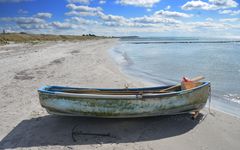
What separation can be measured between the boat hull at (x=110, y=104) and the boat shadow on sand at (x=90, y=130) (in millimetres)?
338

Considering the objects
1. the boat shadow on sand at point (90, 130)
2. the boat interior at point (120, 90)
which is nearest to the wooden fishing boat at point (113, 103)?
the boat shadow on sand at point (90, 130)

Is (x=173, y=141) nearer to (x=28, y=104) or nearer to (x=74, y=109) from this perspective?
(x=74, y=109)

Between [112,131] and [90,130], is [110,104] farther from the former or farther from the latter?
[90,130]

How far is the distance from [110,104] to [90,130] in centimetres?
84

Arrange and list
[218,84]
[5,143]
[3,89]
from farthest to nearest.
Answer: [218,84] < [3,89] < [5,143]

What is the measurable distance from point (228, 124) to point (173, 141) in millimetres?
1941

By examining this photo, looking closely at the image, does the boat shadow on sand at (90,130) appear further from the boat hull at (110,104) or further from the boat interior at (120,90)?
the boat interior at (120,90)

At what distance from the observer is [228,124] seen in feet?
21.2

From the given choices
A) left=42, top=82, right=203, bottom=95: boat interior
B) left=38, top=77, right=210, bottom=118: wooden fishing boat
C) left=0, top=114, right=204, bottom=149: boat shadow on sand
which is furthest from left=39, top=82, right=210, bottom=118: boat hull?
left=42, top=82, right=203, bottom=95: boat interior

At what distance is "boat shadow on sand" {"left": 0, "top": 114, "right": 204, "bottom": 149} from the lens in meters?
5.49

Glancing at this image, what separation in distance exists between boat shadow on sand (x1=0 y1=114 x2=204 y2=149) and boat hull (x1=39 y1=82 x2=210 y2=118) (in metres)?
0.34

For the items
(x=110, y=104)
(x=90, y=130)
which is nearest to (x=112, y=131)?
(x=90, y=130)

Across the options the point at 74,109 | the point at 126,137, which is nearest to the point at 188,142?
the point at 126,137

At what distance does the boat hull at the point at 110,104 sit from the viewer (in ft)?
19.4
